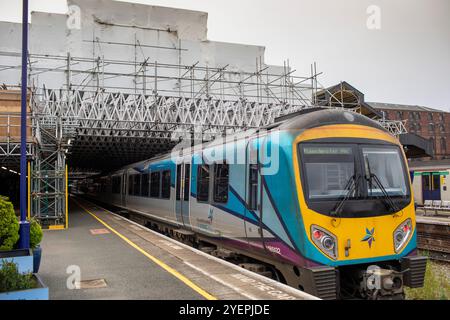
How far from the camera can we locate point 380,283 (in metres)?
6.31

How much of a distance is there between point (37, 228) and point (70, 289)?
4.51 feet

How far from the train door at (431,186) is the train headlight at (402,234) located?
73.4ft

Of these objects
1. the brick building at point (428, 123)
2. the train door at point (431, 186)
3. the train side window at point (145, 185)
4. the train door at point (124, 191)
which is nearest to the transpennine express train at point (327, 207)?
the train side window at point (145, 185)

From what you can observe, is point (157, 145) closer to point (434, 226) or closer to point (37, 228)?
point (434, 226)

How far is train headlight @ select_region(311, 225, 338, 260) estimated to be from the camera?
20.6 feet

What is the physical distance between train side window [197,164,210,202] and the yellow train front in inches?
119

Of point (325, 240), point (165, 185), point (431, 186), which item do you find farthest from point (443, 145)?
point (325, 240)

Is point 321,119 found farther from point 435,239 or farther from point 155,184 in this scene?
point 435,239

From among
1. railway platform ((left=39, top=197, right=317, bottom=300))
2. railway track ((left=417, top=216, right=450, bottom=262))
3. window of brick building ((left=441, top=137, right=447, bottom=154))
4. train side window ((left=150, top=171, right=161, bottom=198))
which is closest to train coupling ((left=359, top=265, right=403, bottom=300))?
railway platform ((left=39, top=197, right=317, bottom=300))

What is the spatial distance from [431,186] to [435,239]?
45.6 feet

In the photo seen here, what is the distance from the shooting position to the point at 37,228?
7.40 m

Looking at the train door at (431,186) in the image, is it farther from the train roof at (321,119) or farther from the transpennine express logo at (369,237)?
the transpennine express logo at (369,237)

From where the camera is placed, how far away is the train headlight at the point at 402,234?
694 cm

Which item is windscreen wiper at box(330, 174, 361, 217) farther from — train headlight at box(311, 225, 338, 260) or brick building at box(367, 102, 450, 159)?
brick building at box(367, 102, 450, 159)
